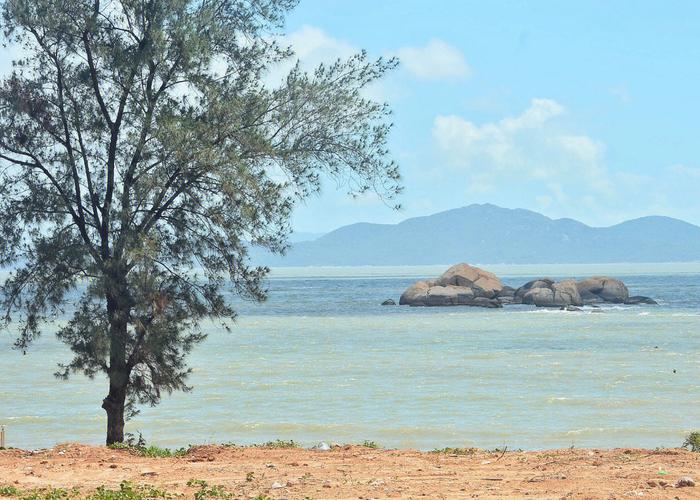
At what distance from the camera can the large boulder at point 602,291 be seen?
325 feet

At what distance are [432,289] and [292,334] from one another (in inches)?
1478

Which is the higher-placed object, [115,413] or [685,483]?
[115,413]

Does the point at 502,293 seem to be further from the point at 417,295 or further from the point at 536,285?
the point at 417,295

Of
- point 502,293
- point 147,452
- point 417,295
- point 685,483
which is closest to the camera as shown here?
point 685,483

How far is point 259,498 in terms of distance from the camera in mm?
11469

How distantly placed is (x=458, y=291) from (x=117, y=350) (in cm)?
7980

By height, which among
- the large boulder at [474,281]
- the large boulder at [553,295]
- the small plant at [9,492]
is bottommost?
the small plant at [9,492]

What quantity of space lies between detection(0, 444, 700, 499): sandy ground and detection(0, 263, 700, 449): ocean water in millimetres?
7276

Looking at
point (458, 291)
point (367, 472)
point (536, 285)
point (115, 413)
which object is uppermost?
point (536, 285)

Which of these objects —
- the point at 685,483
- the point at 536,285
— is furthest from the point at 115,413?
the point at 536,285

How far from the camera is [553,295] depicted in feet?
307

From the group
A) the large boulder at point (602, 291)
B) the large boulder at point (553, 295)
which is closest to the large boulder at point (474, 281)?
the large boulder at point (553, 295)

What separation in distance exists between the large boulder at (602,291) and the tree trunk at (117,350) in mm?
85534

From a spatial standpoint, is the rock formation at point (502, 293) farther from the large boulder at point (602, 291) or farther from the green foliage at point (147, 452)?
the green foliage at point (147, 452)
